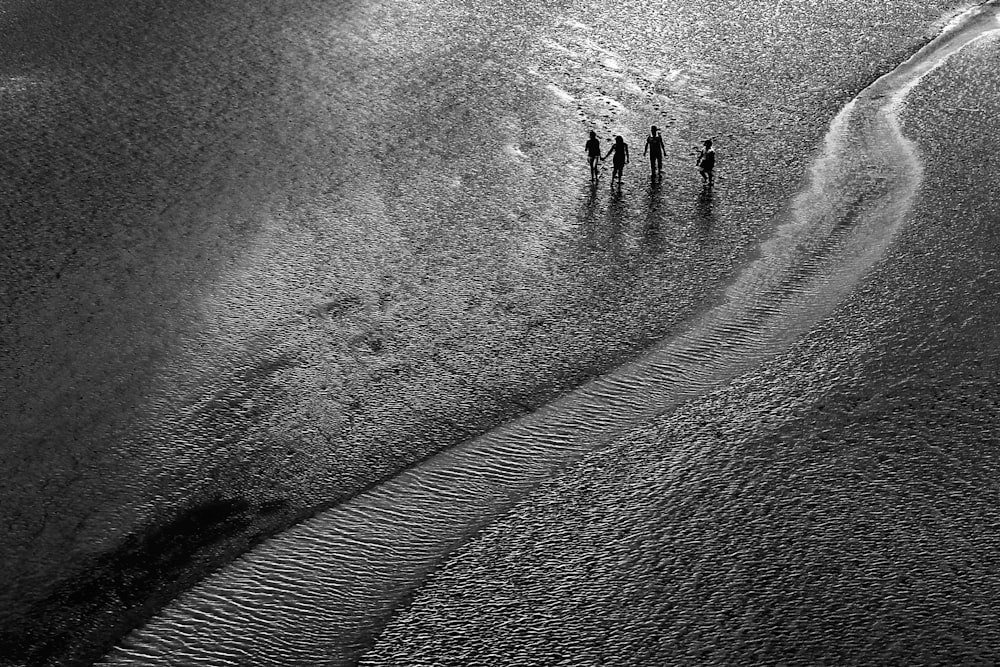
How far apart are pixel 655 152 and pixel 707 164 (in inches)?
50.0

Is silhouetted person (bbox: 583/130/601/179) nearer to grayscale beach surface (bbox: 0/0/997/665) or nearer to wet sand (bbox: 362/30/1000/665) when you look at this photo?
grayscale beach surface (bbox: 0/0/997/665)

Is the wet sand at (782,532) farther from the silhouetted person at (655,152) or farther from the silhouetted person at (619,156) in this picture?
the silhouetted person at (619,156)

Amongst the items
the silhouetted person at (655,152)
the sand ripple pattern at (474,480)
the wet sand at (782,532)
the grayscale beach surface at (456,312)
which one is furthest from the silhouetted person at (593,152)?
the wet sand at (782,532)

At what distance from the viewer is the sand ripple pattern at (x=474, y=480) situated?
14391 mm

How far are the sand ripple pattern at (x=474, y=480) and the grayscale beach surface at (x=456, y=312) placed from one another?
0.39 m

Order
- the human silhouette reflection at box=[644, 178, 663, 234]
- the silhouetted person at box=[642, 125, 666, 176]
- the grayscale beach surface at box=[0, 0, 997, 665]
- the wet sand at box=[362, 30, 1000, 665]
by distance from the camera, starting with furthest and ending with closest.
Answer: the silhouetted person at box=[642, 125, 666, 176]
the human silhouette reflection at box=[644, 178, 663, 234]
the grayscale beach surface at box=[0, 0, 997, 665]
the wet sand at box=[362, 30, 1000, 665]

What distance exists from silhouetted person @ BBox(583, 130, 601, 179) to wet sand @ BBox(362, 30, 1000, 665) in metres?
7.21

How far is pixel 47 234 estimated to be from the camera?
23.1 meters

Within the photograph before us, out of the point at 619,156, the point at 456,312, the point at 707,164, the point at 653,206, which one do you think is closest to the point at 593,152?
the point at 619,156

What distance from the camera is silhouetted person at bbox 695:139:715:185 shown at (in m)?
24.7

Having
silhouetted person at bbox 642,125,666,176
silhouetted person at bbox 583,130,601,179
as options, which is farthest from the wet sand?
silhouetted person at bbox 583,130,601,179

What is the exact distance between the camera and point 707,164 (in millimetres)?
24812

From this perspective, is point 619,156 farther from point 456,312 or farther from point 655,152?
point 456,312

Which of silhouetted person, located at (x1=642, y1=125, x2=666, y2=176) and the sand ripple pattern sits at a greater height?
silhouetted person, located at (x1=642, y1=125, x2=666, y2=176)
